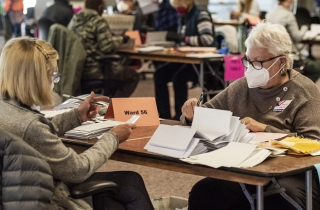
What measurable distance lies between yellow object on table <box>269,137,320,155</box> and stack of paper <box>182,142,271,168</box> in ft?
0.35

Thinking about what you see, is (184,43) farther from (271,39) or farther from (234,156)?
(234,156)

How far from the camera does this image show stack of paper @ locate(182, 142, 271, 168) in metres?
2.04

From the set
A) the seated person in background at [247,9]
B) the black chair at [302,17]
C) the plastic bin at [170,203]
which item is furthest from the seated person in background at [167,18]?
the plastic bin at [170,203]

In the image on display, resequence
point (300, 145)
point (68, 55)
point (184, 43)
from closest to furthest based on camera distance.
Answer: point (300, 145), point (68, 55), point (184, 43)

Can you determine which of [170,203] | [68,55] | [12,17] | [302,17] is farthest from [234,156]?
[12,17]

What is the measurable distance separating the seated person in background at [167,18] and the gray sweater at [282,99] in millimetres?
4510

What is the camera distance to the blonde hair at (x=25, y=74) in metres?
1.98

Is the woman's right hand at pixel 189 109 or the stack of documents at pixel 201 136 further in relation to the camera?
the woman's right hand at pixel 189 109

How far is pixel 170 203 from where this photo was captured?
3.08 meters

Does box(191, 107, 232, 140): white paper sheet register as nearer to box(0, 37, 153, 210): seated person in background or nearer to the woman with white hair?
the woman with white hair

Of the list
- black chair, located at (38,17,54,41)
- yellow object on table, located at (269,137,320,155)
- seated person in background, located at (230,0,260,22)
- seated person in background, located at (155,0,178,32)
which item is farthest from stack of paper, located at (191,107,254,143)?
seated person in background, located at (230,0,260,22)

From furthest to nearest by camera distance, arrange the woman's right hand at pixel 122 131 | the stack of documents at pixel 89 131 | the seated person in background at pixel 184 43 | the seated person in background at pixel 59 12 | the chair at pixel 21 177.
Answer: the seated person in background at pixel 59 12, the seated person in background at pixel 184 43, the stack of documents at pixel 89 131, the woman's right hand at pixel 122 131, the chair at pixel 21 177

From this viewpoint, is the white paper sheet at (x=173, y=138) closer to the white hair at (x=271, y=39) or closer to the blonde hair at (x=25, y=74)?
the blonde hair at (x=25, y=74)

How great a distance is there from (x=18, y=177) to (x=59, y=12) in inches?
182
